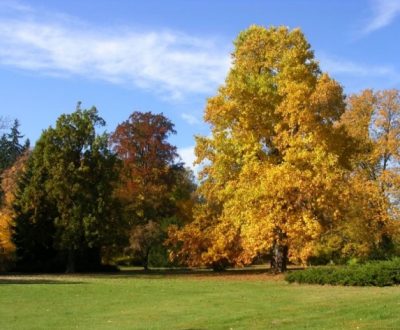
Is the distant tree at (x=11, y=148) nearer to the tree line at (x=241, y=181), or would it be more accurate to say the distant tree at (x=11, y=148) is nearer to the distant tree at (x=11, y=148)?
the distant tree at (x=11, y=148)

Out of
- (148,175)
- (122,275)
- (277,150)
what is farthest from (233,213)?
(148,175)

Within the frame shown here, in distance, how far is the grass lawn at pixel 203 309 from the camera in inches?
522

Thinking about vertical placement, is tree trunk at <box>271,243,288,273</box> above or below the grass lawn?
above

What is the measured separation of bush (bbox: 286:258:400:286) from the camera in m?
23.7

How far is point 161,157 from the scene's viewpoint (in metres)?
55.8

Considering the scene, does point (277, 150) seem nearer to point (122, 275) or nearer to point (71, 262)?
point (122, 275)

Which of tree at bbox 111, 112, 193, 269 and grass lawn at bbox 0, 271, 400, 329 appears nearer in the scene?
grass lawn at bbox 0, 271, 400, 329

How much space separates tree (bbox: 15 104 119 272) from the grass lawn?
22411 mm

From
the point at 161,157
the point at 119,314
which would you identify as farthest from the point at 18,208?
the point at 119,314

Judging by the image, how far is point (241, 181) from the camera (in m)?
33.8

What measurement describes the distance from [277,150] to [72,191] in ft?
64.2

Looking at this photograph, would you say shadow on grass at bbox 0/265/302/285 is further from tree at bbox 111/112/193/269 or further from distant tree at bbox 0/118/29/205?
distant tree at bbox 0/118/29/205

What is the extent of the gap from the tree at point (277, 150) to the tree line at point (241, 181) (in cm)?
9

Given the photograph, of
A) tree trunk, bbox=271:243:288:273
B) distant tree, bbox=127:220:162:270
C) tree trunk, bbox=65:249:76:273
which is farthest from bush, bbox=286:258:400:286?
tree trunk, bbox=65:249:76:273
